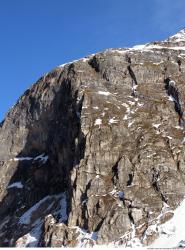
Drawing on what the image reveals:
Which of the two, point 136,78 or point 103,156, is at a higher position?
point 136,78

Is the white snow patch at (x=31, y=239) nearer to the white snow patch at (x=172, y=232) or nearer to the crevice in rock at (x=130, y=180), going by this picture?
the crevice in rock at (x=130, y=180)

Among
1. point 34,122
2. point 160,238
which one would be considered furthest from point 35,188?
point 160,238

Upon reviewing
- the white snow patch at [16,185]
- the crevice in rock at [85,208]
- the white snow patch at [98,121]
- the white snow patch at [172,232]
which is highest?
the white snow patch at [98,121]

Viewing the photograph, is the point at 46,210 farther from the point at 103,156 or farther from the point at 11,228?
the point at 103,156

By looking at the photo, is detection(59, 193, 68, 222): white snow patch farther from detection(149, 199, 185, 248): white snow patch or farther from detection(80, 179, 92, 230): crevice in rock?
detection(149, 199, 185, 248): white snow patch

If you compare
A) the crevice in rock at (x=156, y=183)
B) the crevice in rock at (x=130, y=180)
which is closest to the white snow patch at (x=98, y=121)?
the crevice in rock at (x=130, y=180)

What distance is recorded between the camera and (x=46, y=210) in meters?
141

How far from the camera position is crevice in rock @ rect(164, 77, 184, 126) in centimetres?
14450

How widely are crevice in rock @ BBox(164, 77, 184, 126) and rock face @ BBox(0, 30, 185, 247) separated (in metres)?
0.31

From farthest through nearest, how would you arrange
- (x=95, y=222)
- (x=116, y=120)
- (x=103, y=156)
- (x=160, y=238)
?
(x=116, y=120), (x=103, y=156), (x=95, y=222), (x=160, y=238)

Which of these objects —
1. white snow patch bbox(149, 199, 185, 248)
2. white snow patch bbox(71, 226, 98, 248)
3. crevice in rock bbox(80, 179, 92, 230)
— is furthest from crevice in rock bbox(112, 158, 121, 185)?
white snow patch bbox(149, 199, 185, 248)

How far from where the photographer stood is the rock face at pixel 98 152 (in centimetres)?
11625

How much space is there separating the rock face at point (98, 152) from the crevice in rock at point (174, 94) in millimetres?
312

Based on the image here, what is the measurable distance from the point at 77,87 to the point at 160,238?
64.3 metres
